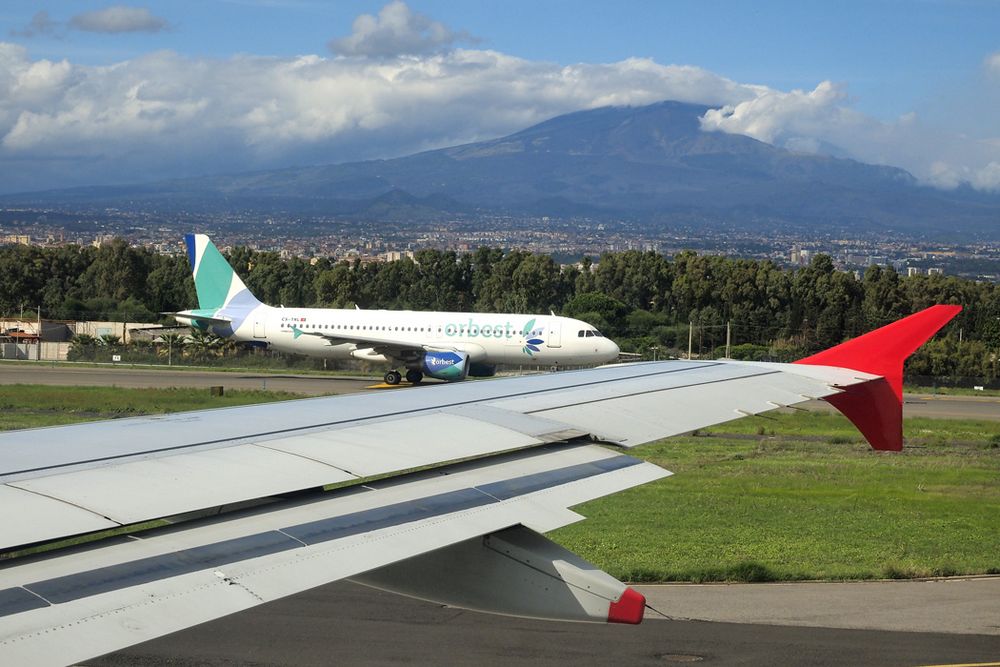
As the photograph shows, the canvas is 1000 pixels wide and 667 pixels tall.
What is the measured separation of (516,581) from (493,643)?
4.10m

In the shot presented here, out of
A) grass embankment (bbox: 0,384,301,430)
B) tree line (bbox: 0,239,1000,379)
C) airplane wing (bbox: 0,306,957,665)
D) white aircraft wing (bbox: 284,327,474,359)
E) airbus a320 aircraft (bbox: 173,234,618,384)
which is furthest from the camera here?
tree line (bbox: 0,239,1000,379)

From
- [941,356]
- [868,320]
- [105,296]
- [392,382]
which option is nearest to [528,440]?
[392,382]

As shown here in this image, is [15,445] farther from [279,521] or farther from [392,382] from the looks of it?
[392,382]

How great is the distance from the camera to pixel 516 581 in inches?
195

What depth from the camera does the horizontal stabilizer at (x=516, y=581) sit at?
4812 millimetres

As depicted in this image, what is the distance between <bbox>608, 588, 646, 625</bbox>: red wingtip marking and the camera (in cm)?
475

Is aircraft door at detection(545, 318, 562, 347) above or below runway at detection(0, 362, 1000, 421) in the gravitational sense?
above

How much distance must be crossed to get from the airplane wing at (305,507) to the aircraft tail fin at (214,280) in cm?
3694

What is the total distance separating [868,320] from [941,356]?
39.3ft

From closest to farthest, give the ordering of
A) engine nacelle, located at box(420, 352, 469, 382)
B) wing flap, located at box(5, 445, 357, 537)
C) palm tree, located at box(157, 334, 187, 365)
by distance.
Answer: wing flap, located at box(5, 445, 357, 537), engine nacelle, located at box(420, 352, 469, 382), palm tree, located at box(157, 334, 187, 365)

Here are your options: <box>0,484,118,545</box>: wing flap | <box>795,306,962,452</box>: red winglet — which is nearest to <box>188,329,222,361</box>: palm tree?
<box>795,306,962,452</box>: red winglet

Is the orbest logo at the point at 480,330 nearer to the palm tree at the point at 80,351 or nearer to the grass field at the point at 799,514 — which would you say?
the grass field at the point at 799,514

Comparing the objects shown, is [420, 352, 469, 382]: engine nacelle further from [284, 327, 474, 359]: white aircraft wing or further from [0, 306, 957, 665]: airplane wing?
[0, 306, 957, 665]: airplane wing

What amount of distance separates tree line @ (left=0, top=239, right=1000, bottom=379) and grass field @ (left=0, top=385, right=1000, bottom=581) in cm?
3261
